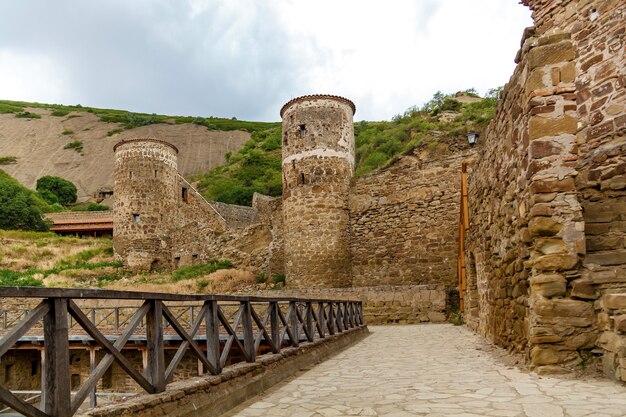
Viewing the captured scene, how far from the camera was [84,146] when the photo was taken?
288 ft

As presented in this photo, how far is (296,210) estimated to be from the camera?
A: 65.0ft

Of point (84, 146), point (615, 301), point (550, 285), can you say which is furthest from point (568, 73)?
point (84, 146)

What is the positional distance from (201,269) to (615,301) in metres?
22.1

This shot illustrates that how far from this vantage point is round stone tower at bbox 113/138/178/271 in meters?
28.3

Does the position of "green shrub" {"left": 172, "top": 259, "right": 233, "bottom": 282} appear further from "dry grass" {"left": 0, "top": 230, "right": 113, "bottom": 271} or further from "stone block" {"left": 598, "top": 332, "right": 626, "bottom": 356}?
"stone block" {"left": 598, "top": 332, "right": 626, "bottom": 356}

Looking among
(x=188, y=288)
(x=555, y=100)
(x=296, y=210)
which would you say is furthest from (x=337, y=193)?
(x=555, y=100)

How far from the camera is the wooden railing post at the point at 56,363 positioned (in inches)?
113

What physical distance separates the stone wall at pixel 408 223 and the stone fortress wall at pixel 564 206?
10.6 meters

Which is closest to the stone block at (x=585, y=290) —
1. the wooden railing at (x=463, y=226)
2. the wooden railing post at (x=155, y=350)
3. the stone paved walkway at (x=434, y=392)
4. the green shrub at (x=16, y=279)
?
the stone paved walkway at (x=434, y=392)

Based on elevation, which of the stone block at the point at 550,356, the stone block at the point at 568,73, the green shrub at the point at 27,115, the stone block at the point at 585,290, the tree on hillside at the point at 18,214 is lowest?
the stone block at the point at 550,356

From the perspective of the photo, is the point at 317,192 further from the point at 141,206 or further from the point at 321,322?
the point at 141,206

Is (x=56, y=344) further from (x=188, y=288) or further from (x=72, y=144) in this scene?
(x=72, y=144)

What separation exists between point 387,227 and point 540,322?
45.5 ft

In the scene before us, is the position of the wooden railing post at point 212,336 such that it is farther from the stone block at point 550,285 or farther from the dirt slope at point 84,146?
the dirt slope at point 84,146
